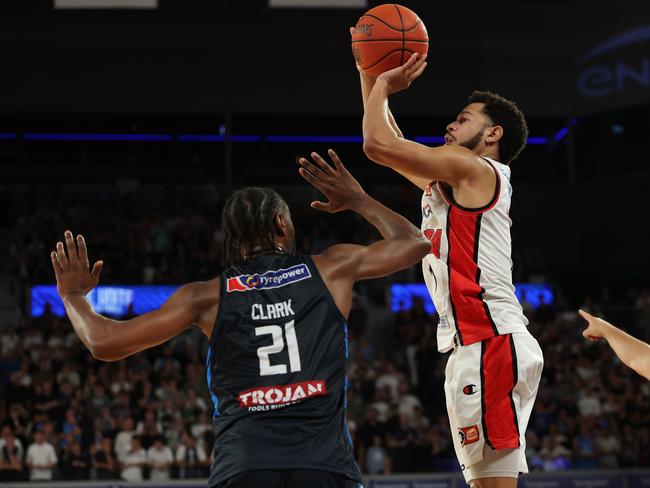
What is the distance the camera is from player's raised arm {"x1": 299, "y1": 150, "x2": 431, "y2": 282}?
3.62 metres

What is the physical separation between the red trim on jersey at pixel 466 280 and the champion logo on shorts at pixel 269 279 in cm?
148

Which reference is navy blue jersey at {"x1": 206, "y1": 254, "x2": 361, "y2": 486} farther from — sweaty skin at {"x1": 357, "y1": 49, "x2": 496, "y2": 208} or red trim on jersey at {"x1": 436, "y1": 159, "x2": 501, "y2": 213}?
red trim on jersey at {"x1": 436, "y1": 159, "x2": 501, "y2": 213}

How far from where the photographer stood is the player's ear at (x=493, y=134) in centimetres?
517

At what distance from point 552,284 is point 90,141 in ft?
41.7

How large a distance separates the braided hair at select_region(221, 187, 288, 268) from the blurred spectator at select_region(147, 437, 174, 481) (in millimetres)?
9899

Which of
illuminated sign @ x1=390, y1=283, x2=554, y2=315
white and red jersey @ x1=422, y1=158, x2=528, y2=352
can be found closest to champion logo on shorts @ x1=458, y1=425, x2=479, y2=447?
white and red jersey @ x1=422, y1=158, x2=528, y2=352

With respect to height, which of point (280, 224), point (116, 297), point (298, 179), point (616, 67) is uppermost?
point (616, 67)

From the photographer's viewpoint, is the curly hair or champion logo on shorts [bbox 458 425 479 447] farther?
the curly hair

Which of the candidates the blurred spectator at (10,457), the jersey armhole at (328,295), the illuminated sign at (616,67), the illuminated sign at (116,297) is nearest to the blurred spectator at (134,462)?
the blurred spectator at (10,457)

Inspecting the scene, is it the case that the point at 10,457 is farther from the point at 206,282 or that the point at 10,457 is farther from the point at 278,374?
the point at 278,374

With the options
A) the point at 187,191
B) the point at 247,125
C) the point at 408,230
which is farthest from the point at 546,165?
the point at 408,230

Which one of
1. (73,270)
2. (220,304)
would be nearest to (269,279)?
(220,304)

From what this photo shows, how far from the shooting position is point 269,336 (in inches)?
136

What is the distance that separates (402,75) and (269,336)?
1.93m
